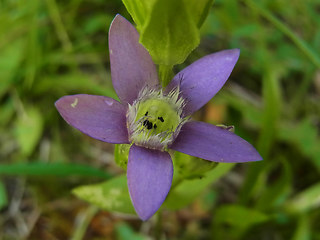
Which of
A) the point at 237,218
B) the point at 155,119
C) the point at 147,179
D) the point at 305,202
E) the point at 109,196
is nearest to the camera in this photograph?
the point at 147,179

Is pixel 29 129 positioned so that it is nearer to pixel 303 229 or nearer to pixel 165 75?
pixel 165 75

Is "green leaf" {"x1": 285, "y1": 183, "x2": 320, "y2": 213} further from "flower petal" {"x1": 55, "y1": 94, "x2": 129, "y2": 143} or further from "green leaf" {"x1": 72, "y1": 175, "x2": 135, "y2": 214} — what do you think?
"flower petal" {"x1": 55, "y1": 94, "x2": 129, "y2": 143}

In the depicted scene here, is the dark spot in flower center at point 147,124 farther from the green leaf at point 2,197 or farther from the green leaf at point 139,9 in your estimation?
the green leaf at point 2,197

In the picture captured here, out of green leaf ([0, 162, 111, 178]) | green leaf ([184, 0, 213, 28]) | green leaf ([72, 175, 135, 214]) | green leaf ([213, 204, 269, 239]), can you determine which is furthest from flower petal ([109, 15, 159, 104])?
green leaf ([213, 204, 269, 239])

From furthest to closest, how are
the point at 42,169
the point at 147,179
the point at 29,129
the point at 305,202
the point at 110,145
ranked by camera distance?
the point at 110,145 < the point at 29,129 < the point at 305,202 < the point at 42,169 < the point at 147,179

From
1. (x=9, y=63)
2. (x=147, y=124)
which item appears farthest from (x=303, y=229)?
(x=9, y=63)

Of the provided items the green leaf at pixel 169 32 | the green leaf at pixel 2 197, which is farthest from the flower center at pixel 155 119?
the green leaf at pixel 2 197
